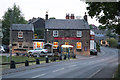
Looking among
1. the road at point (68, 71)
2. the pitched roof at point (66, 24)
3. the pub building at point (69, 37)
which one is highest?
the pitched roof at point (66, 24)

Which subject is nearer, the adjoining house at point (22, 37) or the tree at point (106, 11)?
the tree at point (106, 11)

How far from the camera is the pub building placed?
5825 cm

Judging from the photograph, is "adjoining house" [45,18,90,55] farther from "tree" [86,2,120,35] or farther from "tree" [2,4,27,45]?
"tree" [86,2,120,35]

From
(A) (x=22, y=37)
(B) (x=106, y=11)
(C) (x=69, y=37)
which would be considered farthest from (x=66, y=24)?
(B) (x=106, y=11)

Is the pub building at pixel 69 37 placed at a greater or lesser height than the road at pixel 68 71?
greater

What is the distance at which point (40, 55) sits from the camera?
49.1m

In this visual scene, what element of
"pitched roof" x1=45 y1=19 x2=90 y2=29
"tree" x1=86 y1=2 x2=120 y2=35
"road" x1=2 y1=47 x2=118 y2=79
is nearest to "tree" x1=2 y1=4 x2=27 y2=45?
"pitched roof" x1=45 y1=19 x2=90 y2=29

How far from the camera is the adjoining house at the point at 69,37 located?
58281 mm

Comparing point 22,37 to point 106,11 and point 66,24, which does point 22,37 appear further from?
point 106,11

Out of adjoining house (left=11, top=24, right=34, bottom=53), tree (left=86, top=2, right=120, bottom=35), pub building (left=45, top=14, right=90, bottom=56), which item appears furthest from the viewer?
pub building (left=45, top=14, right=90, bottom=56)

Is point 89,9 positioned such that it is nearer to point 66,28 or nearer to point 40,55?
point 40,55

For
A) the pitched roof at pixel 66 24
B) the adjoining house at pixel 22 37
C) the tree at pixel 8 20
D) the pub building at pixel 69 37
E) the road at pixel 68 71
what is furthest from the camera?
the tree at pixel 8 20

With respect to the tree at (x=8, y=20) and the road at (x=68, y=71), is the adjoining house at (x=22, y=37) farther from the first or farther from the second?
the road at (x=68, y=71)

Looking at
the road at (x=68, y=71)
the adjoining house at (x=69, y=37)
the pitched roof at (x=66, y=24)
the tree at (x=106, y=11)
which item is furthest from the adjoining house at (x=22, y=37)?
the tree at (x=106, y=11)
